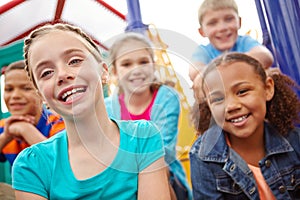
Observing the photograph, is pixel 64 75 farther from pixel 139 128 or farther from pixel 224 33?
pixel 224 33

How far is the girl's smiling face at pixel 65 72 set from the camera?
26.8 inches

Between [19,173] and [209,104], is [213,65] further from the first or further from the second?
[19,173]

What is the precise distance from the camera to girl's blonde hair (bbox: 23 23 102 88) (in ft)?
2.31

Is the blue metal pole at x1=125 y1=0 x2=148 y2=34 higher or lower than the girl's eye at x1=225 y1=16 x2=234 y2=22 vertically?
higher

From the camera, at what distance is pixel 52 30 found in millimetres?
705

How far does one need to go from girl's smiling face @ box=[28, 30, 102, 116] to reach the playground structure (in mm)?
53

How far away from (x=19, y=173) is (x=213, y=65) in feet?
1.15

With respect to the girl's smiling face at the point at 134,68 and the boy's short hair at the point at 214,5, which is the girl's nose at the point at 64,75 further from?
the boy's short hair at the point at 214,5

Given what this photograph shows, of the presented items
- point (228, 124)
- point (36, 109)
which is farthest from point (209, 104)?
point (36, 109)

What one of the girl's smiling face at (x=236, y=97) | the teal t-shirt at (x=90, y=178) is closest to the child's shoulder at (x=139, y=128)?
the teal t-shirt at (x=90, y=178)

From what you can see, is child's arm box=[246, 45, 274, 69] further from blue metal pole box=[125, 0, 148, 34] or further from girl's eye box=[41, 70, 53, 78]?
girl's eye box=[41, 70, 53, 78]

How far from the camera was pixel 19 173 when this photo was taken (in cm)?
69

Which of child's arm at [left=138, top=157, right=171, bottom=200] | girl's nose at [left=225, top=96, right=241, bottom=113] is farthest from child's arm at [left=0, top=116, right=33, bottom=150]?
girl's nose at [left=225, top=96, right=241, bottom=113]

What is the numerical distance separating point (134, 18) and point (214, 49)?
0.47 ft
